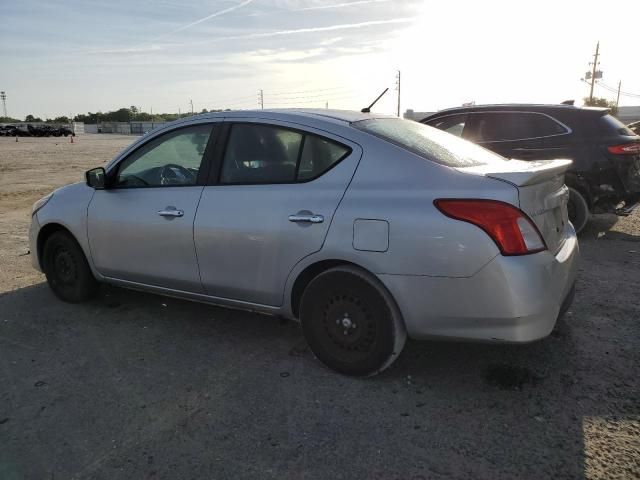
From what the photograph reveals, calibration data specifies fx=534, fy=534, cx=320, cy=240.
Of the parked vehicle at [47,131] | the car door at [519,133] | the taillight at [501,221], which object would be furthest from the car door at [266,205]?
the parked vehicle at [47,131]

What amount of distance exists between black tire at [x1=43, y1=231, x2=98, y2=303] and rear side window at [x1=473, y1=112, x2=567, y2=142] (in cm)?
528

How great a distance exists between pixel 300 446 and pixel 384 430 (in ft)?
1.48

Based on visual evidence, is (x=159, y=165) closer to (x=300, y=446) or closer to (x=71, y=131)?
(x=300, y=446)

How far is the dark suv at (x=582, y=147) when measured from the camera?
6559mm

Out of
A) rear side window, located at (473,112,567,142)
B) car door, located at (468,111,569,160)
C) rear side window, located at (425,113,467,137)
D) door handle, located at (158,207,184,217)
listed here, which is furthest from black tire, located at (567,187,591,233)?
door handle, located at (158,207,184,217)

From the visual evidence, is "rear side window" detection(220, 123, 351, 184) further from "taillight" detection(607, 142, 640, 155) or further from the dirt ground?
"taillight" detection(607, 142, 640, 155)

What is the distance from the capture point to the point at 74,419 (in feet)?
9.67

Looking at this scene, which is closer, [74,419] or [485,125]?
[74,419]

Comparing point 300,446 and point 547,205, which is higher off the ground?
point 547,205

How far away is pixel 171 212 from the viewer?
3854 mm

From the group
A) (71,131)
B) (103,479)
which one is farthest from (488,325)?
(71,131)

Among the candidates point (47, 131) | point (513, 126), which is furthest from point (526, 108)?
point (47, 131)

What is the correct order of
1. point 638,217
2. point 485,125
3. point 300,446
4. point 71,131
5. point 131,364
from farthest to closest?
point 71,131
point 638,217
point 485,125
point 131,364
point 300,446

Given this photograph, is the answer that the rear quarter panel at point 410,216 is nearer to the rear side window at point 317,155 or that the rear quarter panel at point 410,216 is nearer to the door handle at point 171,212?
the rear side window at point 317,155
